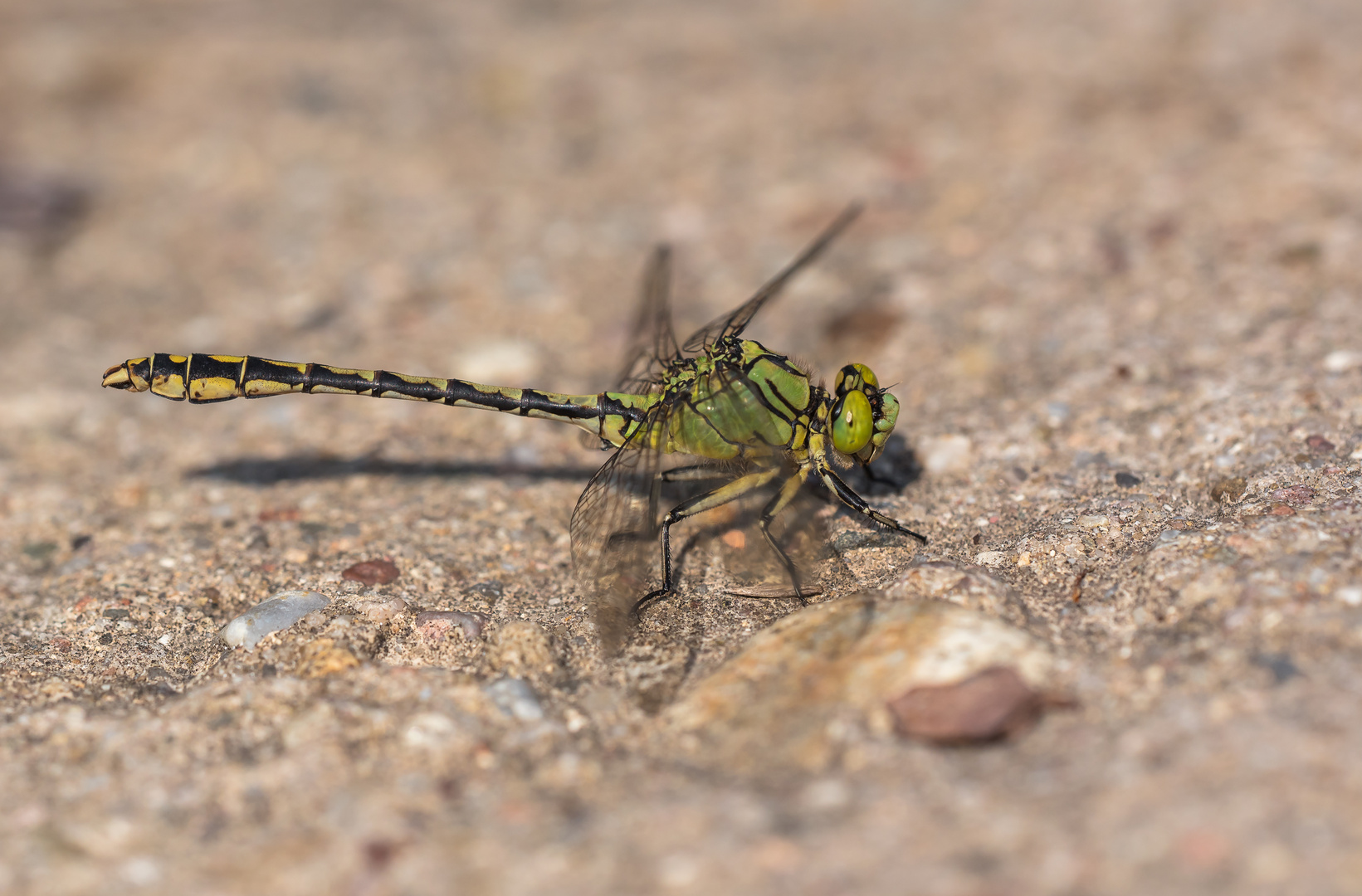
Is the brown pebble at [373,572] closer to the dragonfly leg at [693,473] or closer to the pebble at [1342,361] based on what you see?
the dragonfly leg at [693,473]

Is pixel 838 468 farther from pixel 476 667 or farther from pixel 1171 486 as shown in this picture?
pixel 476 667

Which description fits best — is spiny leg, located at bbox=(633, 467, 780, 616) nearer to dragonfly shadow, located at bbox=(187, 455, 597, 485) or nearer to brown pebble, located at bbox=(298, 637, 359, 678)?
dragonfly shadow, located at bbox=(187, 455, 597, 485)

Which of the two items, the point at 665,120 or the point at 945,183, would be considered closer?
the point at 945,183

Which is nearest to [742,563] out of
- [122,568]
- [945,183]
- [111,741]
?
[111,741]

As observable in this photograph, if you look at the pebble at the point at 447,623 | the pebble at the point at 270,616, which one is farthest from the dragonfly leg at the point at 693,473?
the pebble at the point at 270,616

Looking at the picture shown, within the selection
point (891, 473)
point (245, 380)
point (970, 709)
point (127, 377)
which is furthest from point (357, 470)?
point (970, 709)
